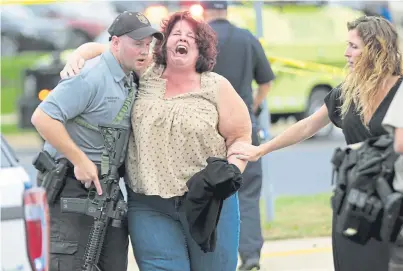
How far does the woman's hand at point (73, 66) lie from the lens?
16.7 feet

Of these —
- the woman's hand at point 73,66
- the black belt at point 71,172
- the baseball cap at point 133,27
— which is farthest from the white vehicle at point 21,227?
the baseball cap at point 133,27

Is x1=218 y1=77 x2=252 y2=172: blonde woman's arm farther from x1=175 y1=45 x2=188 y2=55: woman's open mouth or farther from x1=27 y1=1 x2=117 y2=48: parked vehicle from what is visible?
x1=27 y1=1 x2=117 y2=48: parked vehicle

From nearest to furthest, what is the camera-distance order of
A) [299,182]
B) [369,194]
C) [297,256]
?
[369,194], [297,256], [299,182]

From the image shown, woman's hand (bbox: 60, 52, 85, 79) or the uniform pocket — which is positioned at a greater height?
woman's hand (bbox: 60, 52, 85, 79)

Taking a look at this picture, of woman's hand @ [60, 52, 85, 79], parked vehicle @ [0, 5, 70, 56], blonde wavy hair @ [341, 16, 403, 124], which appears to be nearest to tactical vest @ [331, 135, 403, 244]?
blonde wavy hair @ [341, 16, 403, 124]

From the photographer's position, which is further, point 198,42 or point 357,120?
point 198,42

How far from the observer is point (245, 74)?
24.2ft

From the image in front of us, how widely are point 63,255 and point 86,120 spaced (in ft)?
2.13

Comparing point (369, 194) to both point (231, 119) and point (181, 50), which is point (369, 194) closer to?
point (231, 119)

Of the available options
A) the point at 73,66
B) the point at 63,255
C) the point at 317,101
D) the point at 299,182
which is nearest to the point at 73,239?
the point at 63,255

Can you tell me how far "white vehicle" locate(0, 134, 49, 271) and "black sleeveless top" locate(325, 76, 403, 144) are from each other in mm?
1488

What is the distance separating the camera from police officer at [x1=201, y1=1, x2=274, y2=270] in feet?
24.1

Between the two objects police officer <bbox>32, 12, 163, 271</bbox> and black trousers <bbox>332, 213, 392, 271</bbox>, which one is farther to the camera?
police officer <bbox>32, 12, 163, 271</bbox>

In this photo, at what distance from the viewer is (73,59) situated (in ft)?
17.2
